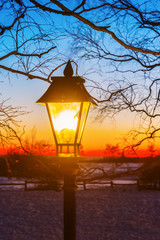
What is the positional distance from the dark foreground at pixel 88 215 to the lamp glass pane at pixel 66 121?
827cm

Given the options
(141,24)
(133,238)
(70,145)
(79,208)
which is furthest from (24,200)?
(70,145)

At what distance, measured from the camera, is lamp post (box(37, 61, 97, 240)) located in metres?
2.75

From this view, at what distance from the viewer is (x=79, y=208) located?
16.0m

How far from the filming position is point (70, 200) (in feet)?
9.18

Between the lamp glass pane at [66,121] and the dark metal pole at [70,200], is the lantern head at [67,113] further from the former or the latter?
the dark metal pole at [70,200]

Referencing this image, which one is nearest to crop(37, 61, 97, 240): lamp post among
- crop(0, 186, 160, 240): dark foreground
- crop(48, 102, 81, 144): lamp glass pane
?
crop(48, 102, 81, 144): lamp glass pane

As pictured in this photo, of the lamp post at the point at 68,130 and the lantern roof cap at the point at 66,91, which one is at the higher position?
the lantern roof cap at the point at 66,91

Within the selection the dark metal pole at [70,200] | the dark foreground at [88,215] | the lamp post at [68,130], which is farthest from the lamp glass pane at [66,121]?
the dark foreground at [88,215]

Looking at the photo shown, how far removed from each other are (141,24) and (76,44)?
3.56ft

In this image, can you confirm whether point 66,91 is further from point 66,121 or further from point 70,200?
point 70,200

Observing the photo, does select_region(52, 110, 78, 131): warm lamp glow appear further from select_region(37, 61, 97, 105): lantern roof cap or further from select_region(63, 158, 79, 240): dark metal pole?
select_region(63, 158, 79, 240): dark metal pole

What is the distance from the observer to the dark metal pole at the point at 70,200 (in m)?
2.74

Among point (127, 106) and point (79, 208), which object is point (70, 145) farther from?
point (79, 208)

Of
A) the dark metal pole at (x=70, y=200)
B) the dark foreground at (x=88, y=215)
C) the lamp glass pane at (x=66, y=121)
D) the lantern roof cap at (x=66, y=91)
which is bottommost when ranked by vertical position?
the dark foreground at (x=88, y=215)
